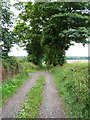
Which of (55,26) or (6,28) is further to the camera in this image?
(55,26)

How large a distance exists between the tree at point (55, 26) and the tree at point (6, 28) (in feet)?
3.15

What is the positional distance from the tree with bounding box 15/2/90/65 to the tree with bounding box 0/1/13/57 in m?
0.96

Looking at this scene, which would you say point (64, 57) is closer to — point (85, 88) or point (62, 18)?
point (62, 18)

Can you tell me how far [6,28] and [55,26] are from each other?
322cm

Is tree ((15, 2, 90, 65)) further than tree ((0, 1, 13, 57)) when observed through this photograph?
Yes

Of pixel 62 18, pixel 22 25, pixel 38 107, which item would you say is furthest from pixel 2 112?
pixel 22 25

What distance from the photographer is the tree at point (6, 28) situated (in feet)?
15.9

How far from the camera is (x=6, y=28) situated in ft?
17.3

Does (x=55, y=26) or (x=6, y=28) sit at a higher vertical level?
(x=55, y=26)

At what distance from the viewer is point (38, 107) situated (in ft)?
8.68

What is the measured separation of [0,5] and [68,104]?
4.04m

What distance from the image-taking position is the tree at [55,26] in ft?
19.7

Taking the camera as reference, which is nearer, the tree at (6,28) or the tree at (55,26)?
the tree at (6,28)

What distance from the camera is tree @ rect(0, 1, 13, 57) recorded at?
15.9 feet
